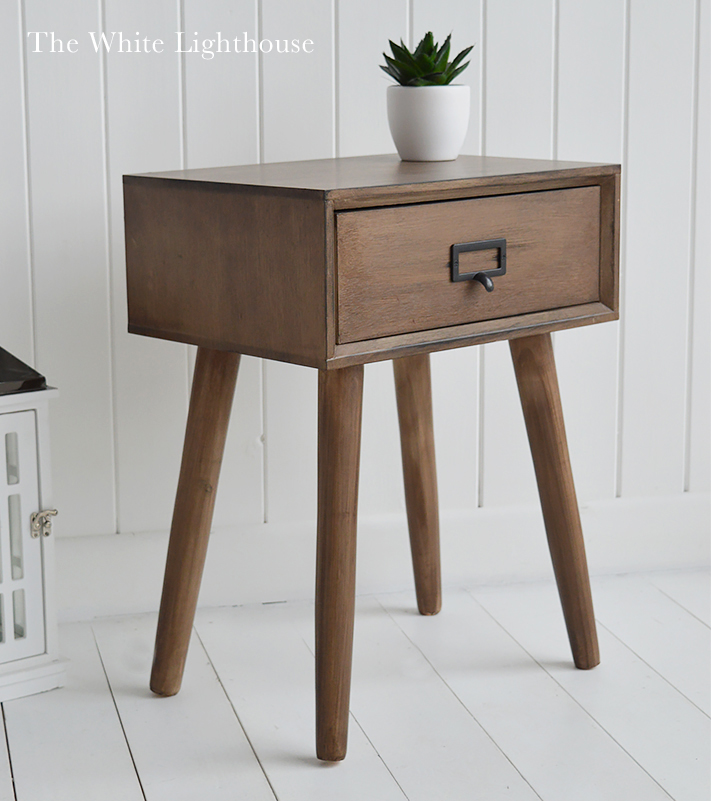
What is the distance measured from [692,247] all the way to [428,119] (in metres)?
0.64

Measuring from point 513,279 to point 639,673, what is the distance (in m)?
0.55

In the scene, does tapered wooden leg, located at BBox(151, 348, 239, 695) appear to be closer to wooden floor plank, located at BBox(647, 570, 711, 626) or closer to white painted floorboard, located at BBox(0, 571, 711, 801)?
white painted floorboard, located at BBox(0, 571, 711, 801)

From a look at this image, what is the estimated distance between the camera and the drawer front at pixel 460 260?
0.98 metres

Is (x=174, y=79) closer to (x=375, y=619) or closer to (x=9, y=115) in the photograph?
(x=9, y=115)

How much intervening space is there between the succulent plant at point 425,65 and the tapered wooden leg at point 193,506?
376 millimetres

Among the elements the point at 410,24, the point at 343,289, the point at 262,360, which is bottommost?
the point at 262,360

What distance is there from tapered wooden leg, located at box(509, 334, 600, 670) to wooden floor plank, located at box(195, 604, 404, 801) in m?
0.32

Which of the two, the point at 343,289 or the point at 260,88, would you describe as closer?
the point at 343,289

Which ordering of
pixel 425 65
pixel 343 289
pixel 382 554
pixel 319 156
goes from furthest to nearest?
pixel 382 554 → pixel 319 156 → pixel 425 65 → pixel 343 289

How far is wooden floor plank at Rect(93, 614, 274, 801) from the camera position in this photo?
1.06 m

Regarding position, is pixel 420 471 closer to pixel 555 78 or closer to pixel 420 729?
pixel 420 729

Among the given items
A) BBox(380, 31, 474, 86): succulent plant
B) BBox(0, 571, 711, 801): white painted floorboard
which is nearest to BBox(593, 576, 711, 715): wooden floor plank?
BBox(0, 571, 711, 801): white painted floorboard

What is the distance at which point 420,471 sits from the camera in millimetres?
1407

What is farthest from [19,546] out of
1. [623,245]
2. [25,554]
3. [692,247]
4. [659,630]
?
[692,247]
